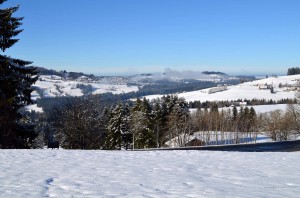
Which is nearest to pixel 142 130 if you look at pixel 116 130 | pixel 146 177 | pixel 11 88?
pixel 116 130

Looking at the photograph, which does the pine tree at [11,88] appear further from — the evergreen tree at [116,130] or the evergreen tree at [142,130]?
the evergreen tree at [116,130]

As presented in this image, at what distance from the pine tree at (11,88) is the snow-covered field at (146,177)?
25.2ft

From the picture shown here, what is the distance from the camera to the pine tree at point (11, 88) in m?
17.8

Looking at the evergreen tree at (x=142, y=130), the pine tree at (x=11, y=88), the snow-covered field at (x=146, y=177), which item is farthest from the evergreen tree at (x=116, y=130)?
the snow-covered field at (x=146, y=177)

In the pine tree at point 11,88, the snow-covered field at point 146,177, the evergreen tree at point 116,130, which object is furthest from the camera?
the evergreen tree at point 116,130

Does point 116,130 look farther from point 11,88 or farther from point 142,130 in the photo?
point 11,88

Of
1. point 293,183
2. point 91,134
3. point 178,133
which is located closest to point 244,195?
point 293,183

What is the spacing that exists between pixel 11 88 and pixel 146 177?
518 inches

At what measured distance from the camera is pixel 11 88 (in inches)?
717

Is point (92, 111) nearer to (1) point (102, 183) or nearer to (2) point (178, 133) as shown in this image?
(2) point (178, 133)

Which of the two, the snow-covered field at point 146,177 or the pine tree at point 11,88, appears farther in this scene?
the pine tree at point 11,88

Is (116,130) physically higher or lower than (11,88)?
lower

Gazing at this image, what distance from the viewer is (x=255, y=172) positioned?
906 centimetres

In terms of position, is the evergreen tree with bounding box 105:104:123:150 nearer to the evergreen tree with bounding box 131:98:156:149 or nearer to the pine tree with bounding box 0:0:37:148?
the evergreen tree with bounding box 131:98:156:149
